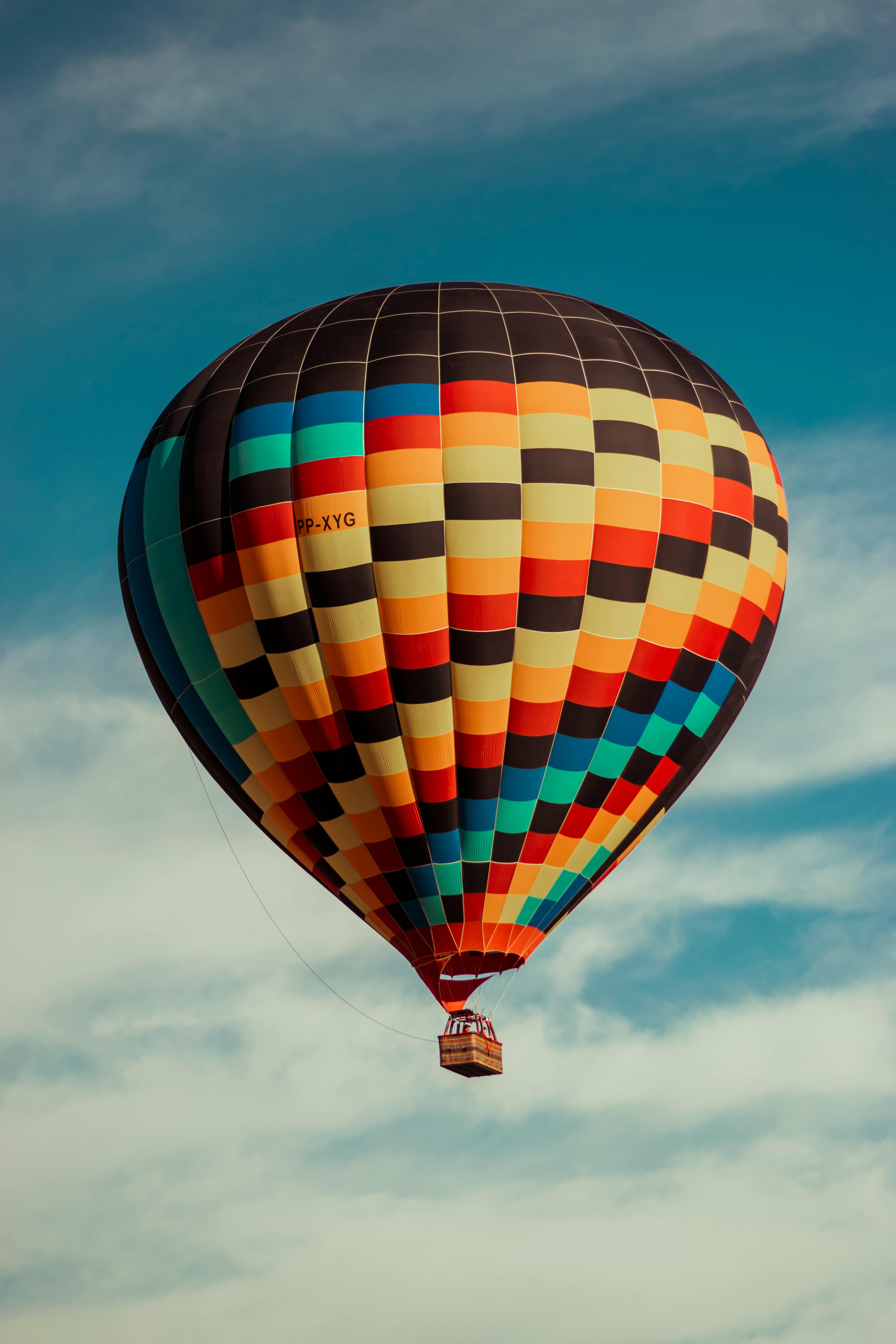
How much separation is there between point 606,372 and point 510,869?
5.88m

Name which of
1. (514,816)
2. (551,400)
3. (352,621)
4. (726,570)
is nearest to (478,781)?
(514,816)

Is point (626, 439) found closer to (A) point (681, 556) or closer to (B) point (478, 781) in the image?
(A) point (681, 556)

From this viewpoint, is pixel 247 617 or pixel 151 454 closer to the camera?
pixel 247 617

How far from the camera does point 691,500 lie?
21.1m

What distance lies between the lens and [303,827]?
844 inches

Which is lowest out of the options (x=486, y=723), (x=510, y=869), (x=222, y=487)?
(x=510, y=869)

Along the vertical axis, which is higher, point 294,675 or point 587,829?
point 294,675

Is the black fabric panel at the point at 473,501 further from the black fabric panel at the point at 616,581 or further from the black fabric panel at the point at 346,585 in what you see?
the black fabric panel at the point at 616,581

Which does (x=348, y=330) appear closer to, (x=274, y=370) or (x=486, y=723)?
(x=274, y=370)

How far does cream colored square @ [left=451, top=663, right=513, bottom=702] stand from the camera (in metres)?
20.2

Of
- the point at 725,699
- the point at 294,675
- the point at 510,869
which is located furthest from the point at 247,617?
the point at 725,699

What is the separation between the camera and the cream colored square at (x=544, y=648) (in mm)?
20281

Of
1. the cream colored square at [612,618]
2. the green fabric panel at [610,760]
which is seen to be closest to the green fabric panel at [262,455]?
the cream colored square at [612,618]

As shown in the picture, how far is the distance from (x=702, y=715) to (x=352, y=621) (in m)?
4.60
